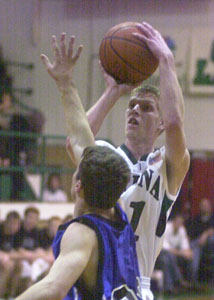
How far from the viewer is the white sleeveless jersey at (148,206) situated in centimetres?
400

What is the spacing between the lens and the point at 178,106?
12.5ft

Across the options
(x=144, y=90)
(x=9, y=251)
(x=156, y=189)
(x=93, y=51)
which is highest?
(x=144, y=90)

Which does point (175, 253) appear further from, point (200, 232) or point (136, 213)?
point (136, 213)

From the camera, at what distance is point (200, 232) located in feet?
42.3

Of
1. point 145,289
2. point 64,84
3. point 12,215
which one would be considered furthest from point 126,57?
point 12,215

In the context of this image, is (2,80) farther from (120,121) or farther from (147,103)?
(147,103)

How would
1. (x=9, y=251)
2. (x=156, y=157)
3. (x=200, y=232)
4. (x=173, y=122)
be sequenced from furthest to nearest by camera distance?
(x=200, y=232) → (x=9, y=251) → (x=156, y=157) → (x=173, y=122)

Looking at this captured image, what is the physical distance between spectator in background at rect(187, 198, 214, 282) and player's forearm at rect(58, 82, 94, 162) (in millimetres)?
9423

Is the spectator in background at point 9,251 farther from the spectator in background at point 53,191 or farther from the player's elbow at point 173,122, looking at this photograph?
the player's elbow at point 173,122

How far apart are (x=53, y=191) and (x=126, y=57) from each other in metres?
7.71

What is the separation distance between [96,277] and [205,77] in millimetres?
12445

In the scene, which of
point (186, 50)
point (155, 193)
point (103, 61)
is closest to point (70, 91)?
point (103, 61)

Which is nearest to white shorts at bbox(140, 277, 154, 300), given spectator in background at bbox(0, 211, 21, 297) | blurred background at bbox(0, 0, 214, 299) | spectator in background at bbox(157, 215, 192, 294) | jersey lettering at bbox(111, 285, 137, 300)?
jersey lettering at bbox(111, 285, 137, 300)

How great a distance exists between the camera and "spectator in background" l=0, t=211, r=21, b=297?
9.36m
